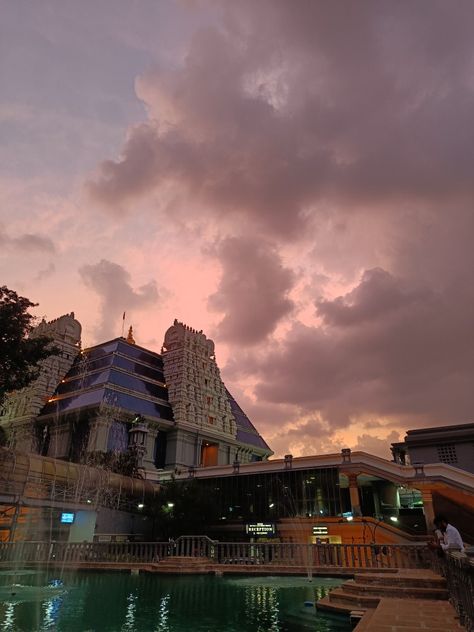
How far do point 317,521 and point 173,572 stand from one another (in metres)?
19.2

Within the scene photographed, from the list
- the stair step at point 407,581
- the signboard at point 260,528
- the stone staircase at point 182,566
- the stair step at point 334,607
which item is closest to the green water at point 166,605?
the stair step at point 334,607

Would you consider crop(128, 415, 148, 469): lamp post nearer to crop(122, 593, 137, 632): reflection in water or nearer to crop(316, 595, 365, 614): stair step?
crop(122, 593, 137, 632): reflection in water

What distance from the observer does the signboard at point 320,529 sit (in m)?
36.4

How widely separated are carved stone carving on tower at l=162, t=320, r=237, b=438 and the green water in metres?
43.3

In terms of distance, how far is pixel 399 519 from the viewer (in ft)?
143

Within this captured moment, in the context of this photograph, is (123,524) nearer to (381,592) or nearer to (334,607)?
(334,607)

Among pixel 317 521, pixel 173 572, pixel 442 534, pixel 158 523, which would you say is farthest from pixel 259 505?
pixel 442 534

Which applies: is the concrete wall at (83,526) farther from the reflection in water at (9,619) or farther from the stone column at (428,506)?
the stone column at (428,506)

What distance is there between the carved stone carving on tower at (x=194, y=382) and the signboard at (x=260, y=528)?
79.2 ft

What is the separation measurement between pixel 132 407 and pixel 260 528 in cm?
2513

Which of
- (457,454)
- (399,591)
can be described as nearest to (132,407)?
(457,454)

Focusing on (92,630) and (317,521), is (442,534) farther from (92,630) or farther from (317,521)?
(317,521)

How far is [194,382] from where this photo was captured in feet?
222

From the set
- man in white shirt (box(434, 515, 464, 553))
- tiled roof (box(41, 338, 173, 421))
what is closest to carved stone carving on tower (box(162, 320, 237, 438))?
tiled roof (box(41, 338, 173, 421))
